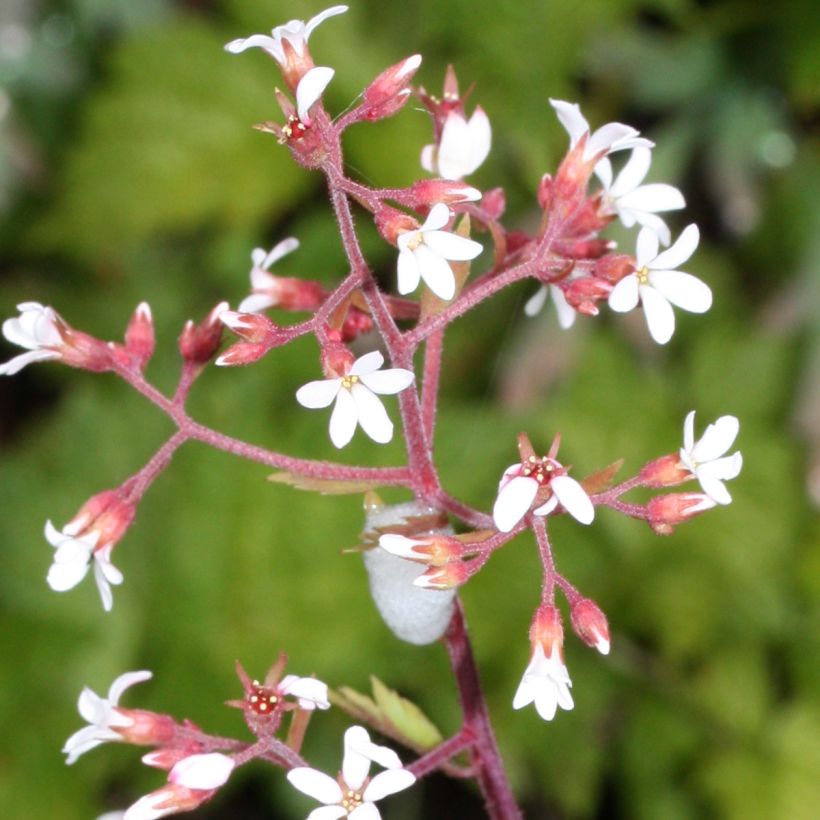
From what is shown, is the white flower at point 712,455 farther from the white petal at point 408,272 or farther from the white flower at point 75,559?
the white flower at point 75,559

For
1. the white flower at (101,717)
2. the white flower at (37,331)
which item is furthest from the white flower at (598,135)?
the white flower at (101,717)

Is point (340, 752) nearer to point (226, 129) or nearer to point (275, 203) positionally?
point (275, 203)

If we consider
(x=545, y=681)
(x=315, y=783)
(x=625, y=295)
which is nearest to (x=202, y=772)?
(x=315, y=783)

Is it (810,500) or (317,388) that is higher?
(317,388)

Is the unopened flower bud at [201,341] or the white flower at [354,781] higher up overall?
the unopened flower bud at [201,341]

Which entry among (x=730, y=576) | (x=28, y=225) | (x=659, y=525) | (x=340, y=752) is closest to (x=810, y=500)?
(x=730, y=576)

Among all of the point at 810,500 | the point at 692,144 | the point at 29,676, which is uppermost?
the point at 692,144

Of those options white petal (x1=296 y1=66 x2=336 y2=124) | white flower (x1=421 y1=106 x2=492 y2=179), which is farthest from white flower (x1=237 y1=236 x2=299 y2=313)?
white petal (x1=296 y1=66 x2=336 y2=124)
